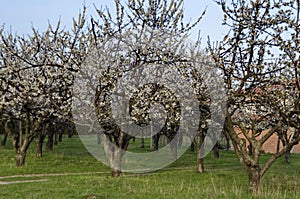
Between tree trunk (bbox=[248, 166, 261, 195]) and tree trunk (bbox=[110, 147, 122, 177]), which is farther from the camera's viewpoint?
tree trunk (bbox=[110, 147, 122, 177])

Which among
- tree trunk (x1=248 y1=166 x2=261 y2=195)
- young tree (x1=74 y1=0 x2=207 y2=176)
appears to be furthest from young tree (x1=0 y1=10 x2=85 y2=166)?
tree trunk (x1=248 y1=166 x2=261 y2=195)

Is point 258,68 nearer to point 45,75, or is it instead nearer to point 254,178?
point 254,178

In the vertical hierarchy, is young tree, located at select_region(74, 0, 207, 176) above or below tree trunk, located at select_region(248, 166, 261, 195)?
above

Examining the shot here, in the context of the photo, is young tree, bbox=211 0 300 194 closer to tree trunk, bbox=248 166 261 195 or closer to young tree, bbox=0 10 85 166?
tree trunk, bbox=248 166 261 195

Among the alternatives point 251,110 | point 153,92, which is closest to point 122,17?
point 153,92

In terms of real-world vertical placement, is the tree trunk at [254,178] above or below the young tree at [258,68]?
below

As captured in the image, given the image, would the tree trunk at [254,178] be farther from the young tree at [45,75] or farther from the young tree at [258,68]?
the young tree at [45,75]

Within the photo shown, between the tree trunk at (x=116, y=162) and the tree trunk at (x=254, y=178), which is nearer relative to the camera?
the tree trunk at (x=254, y=178)

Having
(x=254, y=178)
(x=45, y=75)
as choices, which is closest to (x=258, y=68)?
(x=254, y=178)

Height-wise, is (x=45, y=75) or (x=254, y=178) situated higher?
(x=45, y=75)

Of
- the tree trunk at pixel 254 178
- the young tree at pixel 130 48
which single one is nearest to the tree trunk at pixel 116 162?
the young tree at pixel 130 48

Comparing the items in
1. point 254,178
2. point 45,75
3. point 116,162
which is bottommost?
point 254,178

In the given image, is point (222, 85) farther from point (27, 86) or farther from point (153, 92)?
point (27, 86)

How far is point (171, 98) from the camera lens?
13.6m
